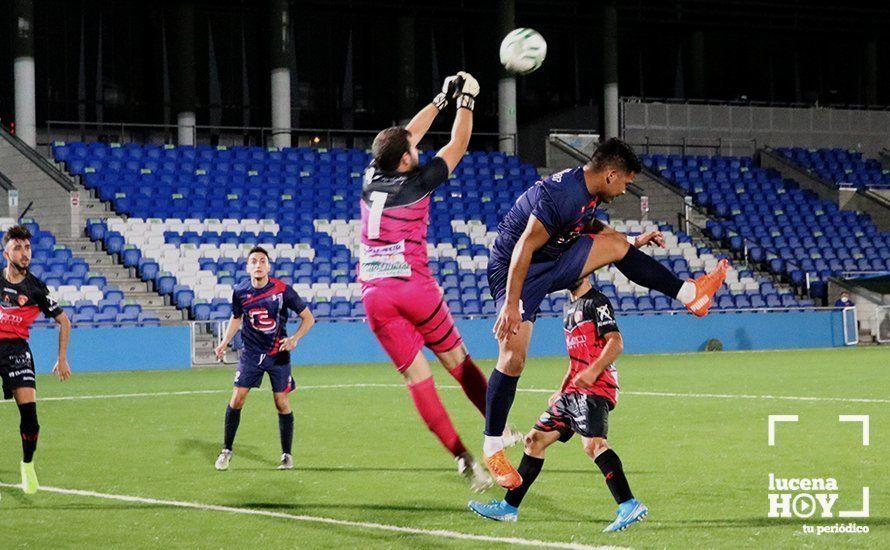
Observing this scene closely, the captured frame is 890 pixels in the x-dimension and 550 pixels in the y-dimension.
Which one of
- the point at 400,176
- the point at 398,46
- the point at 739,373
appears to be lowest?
the point at 739,373

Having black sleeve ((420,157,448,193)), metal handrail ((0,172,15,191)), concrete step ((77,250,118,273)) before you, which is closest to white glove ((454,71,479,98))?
black sleeve ((420,157,448,193))

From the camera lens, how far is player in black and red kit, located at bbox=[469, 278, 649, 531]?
26.4 feet

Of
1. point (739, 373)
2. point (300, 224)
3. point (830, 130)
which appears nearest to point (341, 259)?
point (300, 224)

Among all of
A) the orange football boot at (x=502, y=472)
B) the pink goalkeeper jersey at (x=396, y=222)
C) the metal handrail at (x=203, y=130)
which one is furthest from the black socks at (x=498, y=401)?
the metal handrail at (x=203, y=130)

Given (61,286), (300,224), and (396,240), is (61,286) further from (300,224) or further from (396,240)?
(396,240)

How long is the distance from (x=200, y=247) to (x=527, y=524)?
24.9m

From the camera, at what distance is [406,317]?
8.33 m

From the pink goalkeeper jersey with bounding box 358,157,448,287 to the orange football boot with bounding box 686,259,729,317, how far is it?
204cm

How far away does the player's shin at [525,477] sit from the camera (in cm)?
843

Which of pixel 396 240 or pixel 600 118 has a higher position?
pixel 600 118

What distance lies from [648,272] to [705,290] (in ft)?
1.53

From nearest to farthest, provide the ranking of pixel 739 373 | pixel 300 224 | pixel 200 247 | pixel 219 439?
pixel 219 439
pixel 739 373
pixel 200 247
pixel 300 224

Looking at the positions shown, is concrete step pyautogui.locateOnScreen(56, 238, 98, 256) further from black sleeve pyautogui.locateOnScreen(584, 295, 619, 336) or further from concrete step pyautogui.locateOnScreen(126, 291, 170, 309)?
black sleeve pyautogui.locateOnScreen(584, 295, 619, 336)

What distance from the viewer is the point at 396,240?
8.27 metres
